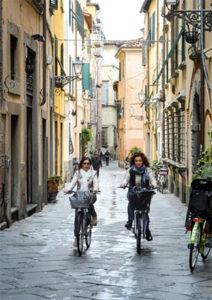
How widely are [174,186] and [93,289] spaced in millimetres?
17590

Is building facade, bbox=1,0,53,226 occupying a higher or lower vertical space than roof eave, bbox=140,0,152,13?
lower

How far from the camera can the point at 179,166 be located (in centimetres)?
2191

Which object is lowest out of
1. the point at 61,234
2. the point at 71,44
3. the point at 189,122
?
the point at 61,234

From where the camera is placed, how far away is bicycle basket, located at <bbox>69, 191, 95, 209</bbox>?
10.7m

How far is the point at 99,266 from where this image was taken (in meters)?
9.31

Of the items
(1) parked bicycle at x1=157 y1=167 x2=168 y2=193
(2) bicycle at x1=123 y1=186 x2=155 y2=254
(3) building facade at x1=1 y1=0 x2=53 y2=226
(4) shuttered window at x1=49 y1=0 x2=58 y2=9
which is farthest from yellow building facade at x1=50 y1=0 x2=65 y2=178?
(2) bicycle at x1=123 y1=186 x2=155 y2=254

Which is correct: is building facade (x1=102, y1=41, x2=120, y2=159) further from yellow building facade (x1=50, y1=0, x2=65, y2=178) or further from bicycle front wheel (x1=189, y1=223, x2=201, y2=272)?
bicycle front wheel (x1=189, y1=223, x2=201, y2=272)

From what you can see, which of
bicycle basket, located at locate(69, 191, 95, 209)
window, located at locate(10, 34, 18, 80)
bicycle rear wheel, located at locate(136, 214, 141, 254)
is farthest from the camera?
window, located at locate(10, 34, 18, 80)

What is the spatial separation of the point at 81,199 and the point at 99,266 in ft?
5.52

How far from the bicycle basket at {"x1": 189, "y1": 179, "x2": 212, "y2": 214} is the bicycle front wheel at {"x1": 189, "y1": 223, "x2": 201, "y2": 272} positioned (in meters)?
0.24

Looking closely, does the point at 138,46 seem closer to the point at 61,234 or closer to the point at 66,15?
the point at 66,15

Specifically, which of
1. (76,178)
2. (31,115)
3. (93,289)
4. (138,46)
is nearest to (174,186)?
(31,115)

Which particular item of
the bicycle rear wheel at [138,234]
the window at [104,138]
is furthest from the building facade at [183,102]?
the window at [104,138]

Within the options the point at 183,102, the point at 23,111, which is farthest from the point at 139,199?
the point at 183,102
